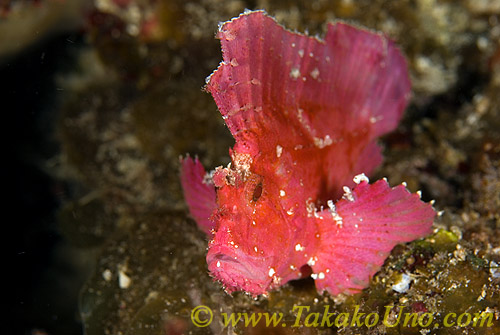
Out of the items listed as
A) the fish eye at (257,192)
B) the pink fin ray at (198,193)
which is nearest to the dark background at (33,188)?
the pink fin ray at (198,193)

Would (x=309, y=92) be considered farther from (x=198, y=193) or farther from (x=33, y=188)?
(x=33, y=188)

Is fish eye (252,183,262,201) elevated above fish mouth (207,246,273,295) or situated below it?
above

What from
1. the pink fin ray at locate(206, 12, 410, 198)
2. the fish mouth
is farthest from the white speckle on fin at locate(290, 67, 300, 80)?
the fish mouth

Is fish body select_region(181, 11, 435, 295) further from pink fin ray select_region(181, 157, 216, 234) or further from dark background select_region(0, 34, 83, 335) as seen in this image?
dark background select_region(0, 34, 83, 335)

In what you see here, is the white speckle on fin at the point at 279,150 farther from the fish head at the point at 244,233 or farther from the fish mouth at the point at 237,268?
the fish mouth at the point at 237,268

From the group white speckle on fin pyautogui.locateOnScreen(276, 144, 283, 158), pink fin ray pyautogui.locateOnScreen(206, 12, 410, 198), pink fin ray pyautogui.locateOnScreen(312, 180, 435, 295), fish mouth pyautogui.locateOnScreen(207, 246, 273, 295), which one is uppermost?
pink fin ray pyautogui.locateOnScreen(206, 12, 410, 198)

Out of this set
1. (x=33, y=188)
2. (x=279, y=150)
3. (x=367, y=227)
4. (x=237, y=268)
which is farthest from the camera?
(x=33, y=188)

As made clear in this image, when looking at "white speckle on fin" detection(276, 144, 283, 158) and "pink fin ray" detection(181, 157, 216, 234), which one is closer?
"white speckle on fin" detection(276, 144, 283, 158)

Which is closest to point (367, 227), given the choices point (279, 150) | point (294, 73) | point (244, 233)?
point (279, 150)
